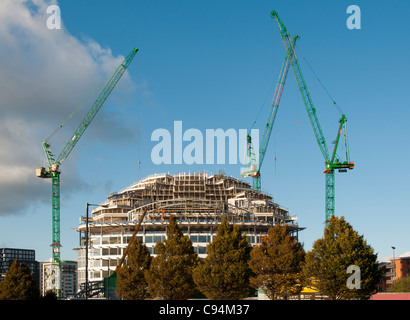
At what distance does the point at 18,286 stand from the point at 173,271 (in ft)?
82.2

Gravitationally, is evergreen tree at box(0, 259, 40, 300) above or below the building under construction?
below

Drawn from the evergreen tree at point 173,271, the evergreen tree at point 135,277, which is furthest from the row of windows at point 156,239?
the evergreen tree at point 173,271

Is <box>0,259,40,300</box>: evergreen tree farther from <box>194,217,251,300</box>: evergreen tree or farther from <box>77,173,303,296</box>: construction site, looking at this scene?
<box>77,173,303,296</box>: construction site

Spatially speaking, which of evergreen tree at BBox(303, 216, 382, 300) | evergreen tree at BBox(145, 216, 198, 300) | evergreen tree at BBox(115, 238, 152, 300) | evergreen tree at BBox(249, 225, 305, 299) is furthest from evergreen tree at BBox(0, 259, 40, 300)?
evergreen tree at BBox(303, 216, 382, 300)

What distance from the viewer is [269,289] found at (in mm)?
91375

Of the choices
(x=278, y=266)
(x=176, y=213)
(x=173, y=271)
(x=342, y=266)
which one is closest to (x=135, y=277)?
(x=173, y=271)

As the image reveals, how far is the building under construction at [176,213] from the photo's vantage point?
167m

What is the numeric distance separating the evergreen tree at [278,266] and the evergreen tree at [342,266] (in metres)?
3.28

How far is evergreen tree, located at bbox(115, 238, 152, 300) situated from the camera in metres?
101

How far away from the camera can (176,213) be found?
17000cm

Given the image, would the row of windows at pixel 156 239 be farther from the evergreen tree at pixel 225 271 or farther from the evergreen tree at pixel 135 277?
the evergreen tree at pixel 225 271

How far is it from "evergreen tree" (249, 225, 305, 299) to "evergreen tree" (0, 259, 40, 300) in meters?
35.8
